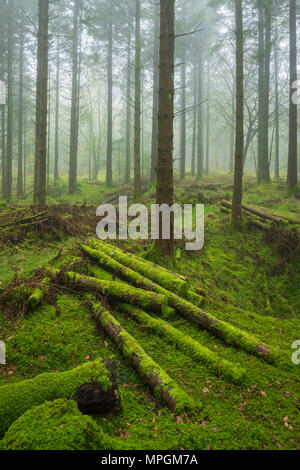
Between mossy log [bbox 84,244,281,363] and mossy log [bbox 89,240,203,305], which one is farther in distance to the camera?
mossy log [bbox 89,240,203,305]

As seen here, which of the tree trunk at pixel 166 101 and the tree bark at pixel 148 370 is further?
the tree trunk at pixel 166 101

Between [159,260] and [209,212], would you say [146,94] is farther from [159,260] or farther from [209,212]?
[159,260]

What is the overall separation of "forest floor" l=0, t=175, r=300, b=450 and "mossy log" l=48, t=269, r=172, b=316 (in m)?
0.27

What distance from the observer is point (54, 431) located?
209cm

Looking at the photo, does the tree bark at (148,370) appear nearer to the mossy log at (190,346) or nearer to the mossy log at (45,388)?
the mossy log at (190,346)

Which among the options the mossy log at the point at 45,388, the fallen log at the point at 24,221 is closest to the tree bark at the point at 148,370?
the mossy log at the point at 45,388

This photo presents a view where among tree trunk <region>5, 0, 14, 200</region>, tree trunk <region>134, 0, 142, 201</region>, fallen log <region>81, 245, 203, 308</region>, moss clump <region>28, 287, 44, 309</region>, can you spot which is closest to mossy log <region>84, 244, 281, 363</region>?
fallen log <region>81, 245, 203, 308</region>

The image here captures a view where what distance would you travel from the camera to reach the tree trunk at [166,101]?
19.2ft

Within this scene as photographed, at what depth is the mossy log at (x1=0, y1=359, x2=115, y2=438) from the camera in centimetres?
235

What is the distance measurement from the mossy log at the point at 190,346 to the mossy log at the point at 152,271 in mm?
896

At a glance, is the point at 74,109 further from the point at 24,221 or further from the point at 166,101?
the point at 166,101

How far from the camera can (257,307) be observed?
21.3ft

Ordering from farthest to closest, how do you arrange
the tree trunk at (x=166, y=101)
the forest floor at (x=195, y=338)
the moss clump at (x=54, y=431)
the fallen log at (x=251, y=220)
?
the fallen log at (x=251, y=220) → the tree trunk at (x=166, y=101) → the forest floor at (x=195, y=338) → the moss clump at (x=54, y=431)

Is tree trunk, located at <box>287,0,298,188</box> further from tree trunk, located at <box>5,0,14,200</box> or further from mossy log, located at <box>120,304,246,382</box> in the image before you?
tree trunk, located at <box>5,0,14,200</box>
